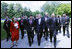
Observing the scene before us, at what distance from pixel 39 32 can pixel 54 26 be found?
1022 mm

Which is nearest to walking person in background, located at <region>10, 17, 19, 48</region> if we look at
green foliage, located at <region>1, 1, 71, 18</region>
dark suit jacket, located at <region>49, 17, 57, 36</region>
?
dark suit jacket, located at <region>49, 17, 57, 36</region>

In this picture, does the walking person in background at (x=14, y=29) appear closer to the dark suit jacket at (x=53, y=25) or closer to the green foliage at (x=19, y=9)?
the dark suit jacket at (x=53, y=25)

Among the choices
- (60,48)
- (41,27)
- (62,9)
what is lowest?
(62,9)

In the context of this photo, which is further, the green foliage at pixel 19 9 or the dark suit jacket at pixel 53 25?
the green foliage at pixel 19 9

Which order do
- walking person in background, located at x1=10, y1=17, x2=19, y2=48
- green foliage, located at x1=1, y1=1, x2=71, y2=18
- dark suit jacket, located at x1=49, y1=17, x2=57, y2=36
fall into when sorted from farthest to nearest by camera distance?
green foliage, located at x1=1, y1=1, x2=71, y2=18
walking person in background, located at x1=10, y1=17, x2=19, y2=48
dark suit jacket, located at x1=49, y1=17, x2=57, y2=36

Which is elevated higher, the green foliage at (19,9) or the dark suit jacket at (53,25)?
the dark suit jacket at (53,25)

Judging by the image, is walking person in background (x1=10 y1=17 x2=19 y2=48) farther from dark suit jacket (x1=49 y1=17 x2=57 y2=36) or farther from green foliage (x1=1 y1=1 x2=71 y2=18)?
green foliage (x1=1 y1=1 x2=71 y2=18)

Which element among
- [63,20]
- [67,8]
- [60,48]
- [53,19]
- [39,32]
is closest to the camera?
[60,48]

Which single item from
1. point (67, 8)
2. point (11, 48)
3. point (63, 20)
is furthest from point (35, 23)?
point (67, 8)

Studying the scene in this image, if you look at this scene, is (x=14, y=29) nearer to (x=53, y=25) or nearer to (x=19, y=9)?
(x=53, y=25)

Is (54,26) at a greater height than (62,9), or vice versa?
(54,26)

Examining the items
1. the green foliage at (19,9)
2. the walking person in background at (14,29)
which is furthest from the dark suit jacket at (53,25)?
the green foliage at (19,9)

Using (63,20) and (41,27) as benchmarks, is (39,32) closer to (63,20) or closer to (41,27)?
(41,27)

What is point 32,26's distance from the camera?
915 cm
